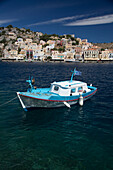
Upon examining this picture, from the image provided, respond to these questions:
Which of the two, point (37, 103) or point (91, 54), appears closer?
point (37, 103)

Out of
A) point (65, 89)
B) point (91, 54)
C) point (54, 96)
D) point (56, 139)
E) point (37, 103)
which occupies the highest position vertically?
point (91, 54)

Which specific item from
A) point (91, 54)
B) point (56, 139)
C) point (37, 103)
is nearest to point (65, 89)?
point (37, 103)

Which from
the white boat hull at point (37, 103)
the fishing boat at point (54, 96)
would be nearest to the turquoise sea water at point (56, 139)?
the white boat hull at point (37, 103)

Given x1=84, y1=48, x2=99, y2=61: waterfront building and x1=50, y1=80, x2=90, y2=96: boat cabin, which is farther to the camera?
x1=84, y1=48, x2=99, y2=61: waterfront building

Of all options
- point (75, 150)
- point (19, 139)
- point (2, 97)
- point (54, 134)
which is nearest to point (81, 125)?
point (54, 134)

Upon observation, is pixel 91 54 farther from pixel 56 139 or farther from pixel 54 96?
pixel 56 139

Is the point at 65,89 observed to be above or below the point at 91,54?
below

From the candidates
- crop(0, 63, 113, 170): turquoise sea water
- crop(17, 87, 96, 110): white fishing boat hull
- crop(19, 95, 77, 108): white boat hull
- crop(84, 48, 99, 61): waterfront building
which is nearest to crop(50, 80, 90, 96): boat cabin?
crop(17, 87, 96, 110): white fishing boat hull

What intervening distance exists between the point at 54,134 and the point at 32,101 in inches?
238

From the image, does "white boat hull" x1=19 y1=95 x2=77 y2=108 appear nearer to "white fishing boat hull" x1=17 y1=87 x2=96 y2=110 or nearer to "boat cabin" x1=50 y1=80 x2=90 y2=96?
"white fishing boat hull" x1=17 y1=87 x2=96 y2=110

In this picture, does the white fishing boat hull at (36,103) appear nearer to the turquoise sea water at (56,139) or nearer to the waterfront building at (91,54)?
the turquoise sea water at (56,139)

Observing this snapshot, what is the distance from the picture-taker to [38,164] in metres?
9.89

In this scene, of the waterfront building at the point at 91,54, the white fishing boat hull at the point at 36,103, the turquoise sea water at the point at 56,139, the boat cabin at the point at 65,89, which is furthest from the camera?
the waterfront building at the point at 91,54

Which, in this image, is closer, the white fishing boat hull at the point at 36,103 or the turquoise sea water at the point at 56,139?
the turquoise sea water at the point at 56,139
